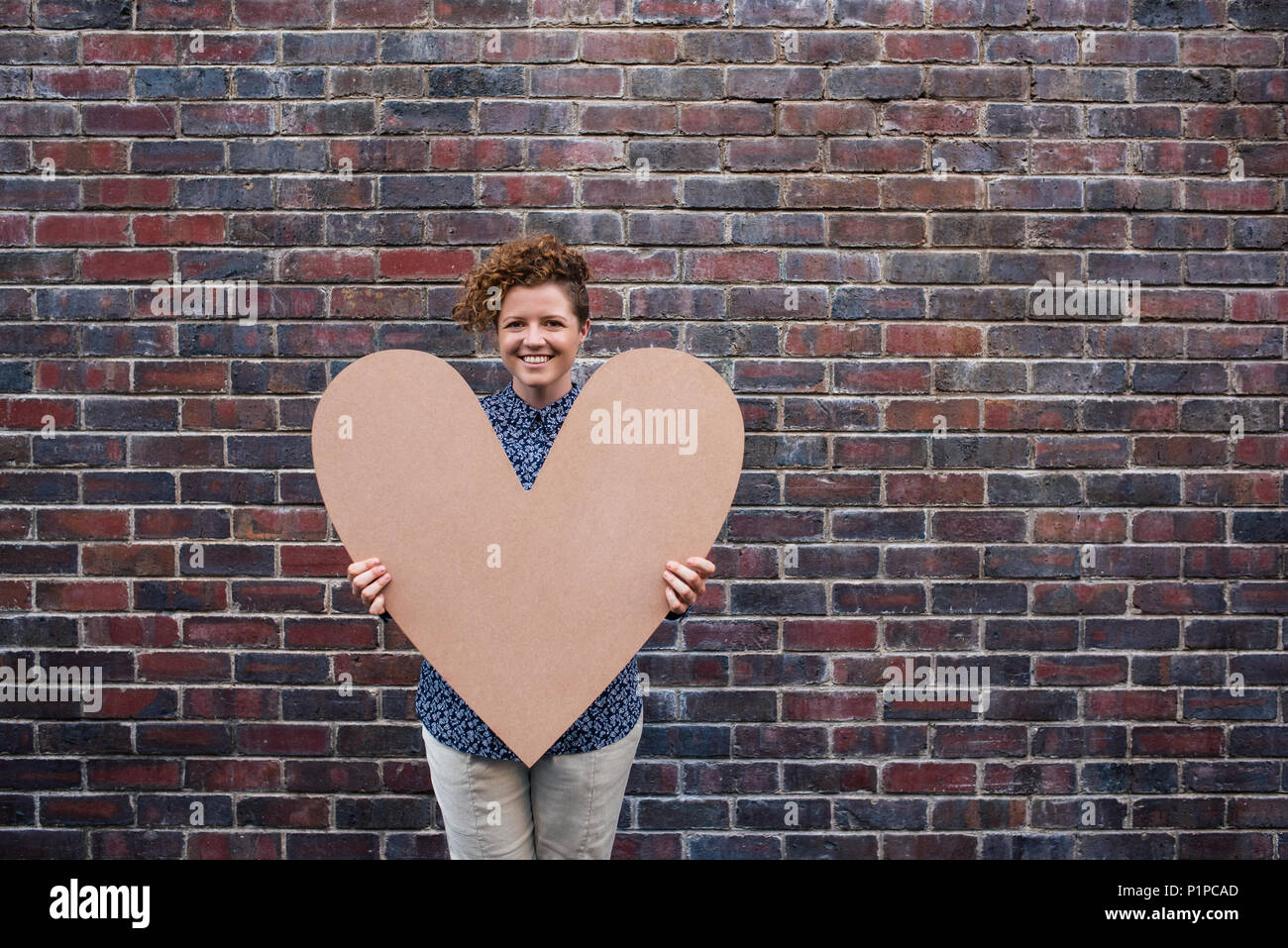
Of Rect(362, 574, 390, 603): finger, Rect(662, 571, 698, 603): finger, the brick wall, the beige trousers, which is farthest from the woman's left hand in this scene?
the brick wall

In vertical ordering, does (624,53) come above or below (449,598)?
above

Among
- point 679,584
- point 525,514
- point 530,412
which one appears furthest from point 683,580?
point 530,412

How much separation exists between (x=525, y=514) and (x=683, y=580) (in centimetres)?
30

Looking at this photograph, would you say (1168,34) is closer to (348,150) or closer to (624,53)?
(624,53)

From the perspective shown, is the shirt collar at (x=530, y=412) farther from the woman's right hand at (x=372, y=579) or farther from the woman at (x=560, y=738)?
the woman's right hand at (x=372, y=579)

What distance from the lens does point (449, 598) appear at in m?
1.44

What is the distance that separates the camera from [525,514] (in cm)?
145

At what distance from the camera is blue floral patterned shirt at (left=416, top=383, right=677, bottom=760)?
1472 mm

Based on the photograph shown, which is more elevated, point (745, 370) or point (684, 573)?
point (745, 370)

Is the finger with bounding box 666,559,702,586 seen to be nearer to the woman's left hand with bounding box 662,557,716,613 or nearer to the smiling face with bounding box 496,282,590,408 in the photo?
the woman's left hand with bounding box 662,557,716,613

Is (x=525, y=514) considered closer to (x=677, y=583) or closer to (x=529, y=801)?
(x=677, y=583)
